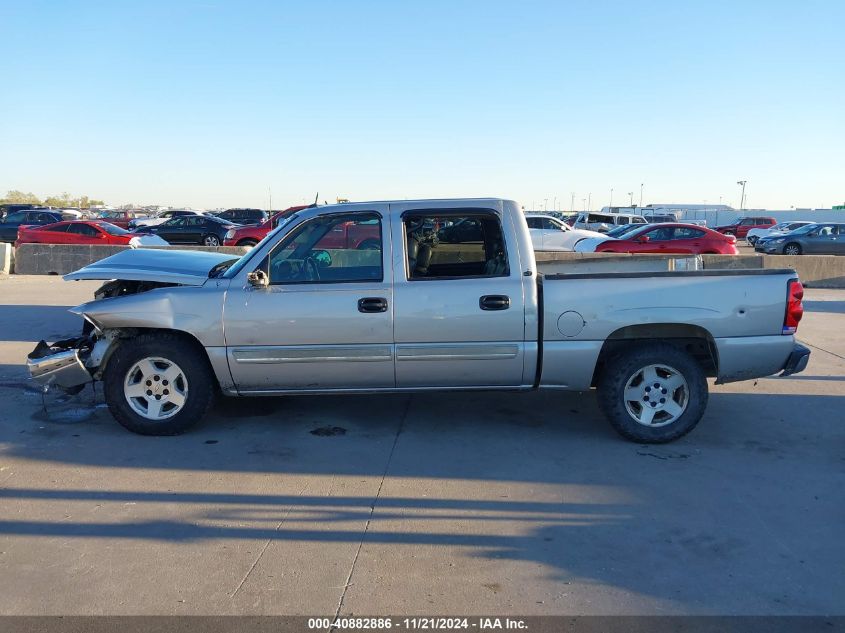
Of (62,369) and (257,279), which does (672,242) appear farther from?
(62,369)

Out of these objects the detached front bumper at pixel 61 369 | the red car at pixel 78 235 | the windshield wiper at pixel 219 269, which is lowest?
the detached front bumper at pixel 61 369

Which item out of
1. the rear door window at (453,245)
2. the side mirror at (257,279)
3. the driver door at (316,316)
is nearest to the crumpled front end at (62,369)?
the driver door at (316,316)

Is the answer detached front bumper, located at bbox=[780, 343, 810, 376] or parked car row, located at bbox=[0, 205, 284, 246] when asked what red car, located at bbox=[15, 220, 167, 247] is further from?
detached front bumper, located at bbox=[780, 343, 810, 376]

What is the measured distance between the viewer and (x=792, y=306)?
5.19m

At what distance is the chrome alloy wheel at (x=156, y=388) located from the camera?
5.45 meters

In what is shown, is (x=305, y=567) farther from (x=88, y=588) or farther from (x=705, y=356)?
(x=705, y=356)

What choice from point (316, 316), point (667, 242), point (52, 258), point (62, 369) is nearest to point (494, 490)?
point (316, 316)

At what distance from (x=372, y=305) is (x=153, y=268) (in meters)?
1.94

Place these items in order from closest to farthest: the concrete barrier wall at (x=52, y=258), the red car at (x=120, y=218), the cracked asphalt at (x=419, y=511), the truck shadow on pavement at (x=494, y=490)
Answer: the cracked asphalt at (x=419, y=511) → the truck shadow on pavement at (x=494, y=490) → the concrete barrier wall at (x=52, y=258) → the red car at (x=120, y=218)

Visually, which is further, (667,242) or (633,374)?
(667,242)

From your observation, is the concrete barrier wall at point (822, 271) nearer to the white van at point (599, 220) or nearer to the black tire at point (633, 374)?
the black tire at point (633, 374)

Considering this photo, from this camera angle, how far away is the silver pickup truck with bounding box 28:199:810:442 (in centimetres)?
521

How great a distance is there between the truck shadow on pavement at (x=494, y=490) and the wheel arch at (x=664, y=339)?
0.62 meters

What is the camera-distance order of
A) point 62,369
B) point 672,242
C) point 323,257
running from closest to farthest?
point 323,257, point 62,369, point 672,242
